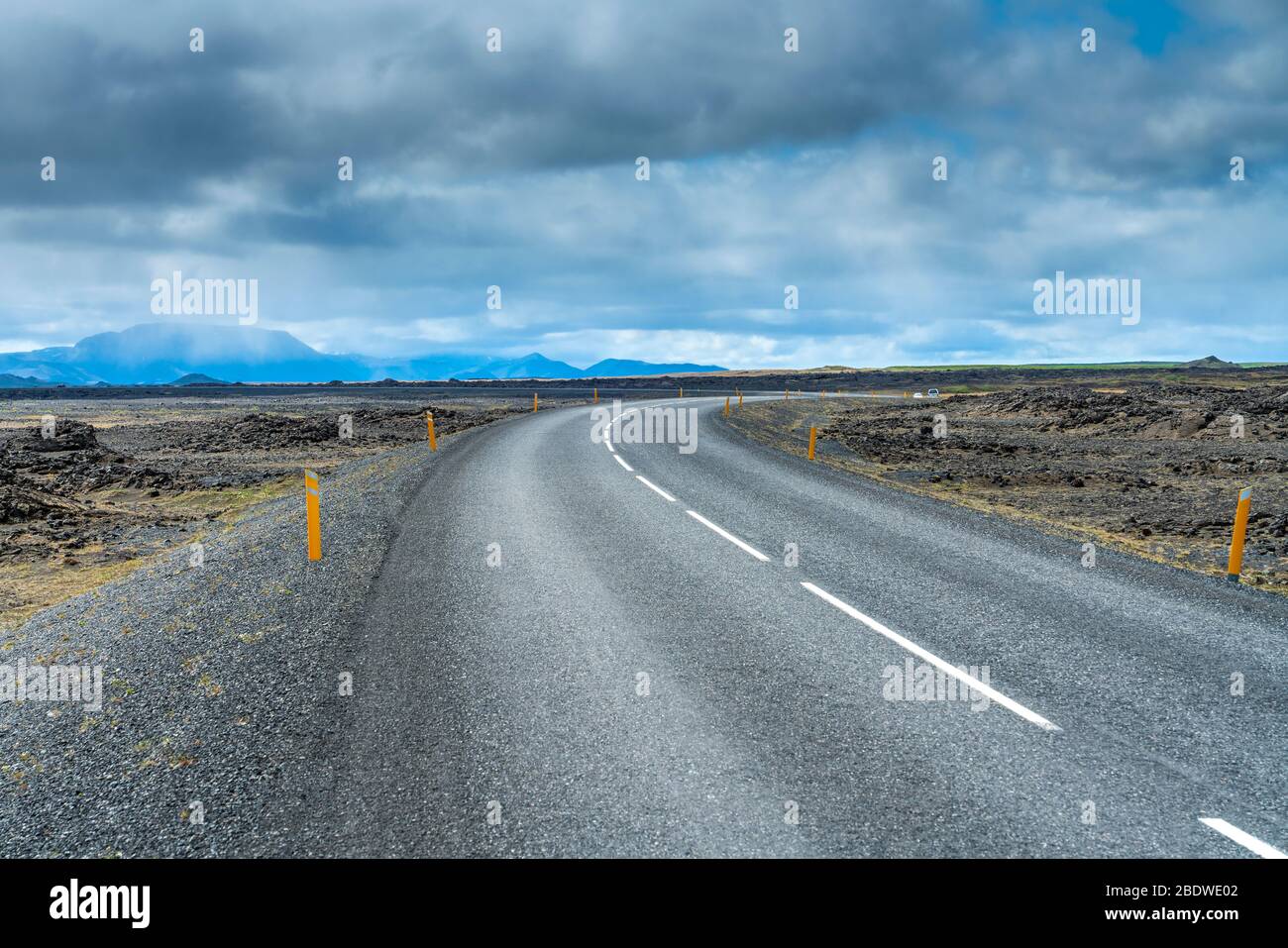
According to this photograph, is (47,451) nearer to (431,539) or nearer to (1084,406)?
(431,539)

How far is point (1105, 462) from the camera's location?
25719 mm

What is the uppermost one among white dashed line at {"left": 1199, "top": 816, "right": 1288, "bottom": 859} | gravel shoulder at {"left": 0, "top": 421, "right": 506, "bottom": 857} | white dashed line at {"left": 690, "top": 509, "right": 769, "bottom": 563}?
white dashed line at {"left": 690, "top": 509, "right": 769, "bottom": 563}

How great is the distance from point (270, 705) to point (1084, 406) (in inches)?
1814

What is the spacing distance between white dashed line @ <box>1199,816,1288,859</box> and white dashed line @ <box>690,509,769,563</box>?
6299mm

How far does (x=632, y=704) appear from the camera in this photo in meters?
5.87

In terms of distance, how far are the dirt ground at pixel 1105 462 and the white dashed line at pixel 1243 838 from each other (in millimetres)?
7462

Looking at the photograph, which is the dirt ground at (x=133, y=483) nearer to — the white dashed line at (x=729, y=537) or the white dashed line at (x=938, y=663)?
the white dashed line at (x=729, y=537)

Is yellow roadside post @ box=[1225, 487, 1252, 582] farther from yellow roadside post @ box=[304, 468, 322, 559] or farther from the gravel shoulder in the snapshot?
yellow roadside post @ box=[304, 468, 322, 559]

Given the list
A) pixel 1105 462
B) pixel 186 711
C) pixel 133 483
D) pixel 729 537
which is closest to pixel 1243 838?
pixel 186 711

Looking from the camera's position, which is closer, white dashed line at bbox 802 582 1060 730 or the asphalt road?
the asphalt road

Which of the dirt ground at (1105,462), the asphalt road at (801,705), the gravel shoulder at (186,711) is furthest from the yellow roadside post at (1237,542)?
the gravel shoulder at (186,711)

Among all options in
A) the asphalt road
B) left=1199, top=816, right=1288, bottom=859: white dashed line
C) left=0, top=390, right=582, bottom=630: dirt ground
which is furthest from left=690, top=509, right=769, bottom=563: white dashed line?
left=0, top=390, right=582, bottom=630: dirt ground

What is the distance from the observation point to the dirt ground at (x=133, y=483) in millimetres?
13609

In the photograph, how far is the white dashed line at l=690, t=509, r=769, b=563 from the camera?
10667 mm
